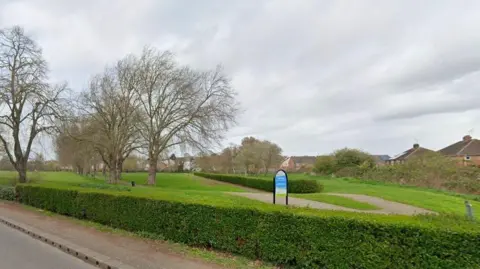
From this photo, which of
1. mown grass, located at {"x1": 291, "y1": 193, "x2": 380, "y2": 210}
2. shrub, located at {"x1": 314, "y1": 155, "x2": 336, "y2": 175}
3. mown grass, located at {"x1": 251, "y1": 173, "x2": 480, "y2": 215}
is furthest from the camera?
shrub, located at {"x1": 314, "y1": 155, "x2": 336, "y2": 175}

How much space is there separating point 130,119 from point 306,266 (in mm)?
27582

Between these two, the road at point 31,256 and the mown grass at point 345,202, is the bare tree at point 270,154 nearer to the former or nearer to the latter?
the mown grass at point 345,202

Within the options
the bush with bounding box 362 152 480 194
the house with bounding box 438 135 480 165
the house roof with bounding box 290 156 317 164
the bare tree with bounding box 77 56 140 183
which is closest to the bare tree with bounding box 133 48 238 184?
the bare tree with bounding box 77 56 140 183

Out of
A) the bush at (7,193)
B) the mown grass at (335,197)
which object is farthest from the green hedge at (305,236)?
the bush at (7,193)

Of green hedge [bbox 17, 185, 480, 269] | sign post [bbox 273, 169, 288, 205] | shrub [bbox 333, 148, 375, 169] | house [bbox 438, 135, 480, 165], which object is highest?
house [bbox 438, 135, 480, 165]

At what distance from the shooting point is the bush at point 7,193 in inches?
794

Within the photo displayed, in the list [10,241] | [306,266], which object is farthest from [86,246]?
[306,266]

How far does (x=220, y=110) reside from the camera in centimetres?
3194

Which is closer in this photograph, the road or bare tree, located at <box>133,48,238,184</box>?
the road

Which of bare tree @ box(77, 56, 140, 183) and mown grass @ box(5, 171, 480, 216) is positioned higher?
bare tree @ box(77, 56, 140, 183)

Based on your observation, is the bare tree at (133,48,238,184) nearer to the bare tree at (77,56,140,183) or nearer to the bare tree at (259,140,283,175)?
the bare tree at (77,56,140,183)

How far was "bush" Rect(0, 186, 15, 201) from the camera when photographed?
20.2 metres

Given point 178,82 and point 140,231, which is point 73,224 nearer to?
point 140,231

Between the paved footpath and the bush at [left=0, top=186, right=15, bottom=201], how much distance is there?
414 inches
